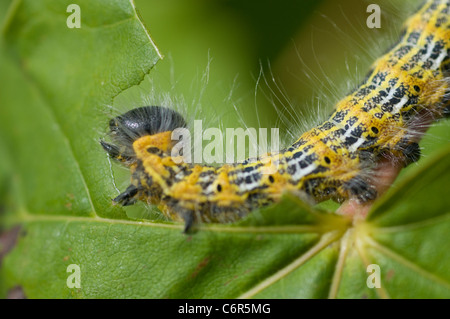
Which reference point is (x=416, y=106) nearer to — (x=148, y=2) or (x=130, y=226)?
(x=130, y=226)

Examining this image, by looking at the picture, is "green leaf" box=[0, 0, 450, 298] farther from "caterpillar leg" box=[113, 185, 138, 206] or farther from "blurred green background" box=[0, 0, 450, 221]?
"blurred green background" box=[0, 0, 450, 221]

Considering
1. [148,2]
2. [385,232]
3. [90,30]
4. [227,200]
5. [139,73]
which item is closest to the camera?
[385,232]

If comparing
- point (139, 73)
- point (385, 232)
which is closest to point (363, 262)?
point (385, 232)

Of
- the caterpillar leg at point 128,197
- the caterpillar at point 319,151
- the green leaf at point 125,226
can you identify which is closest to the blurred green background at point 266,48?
the caterpillar at point 319,151

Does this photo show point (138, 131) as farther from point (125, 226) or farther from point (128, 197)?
point (125, 226)

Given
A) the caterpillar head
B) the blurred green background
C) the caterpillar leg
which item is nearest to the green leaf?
the caterpillar leg

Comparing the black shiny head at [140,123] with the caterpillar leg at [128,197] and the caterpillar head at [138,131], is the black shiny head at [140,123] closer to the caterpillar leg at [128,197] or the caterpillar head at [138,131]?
the caterpillar head at [138,131]
